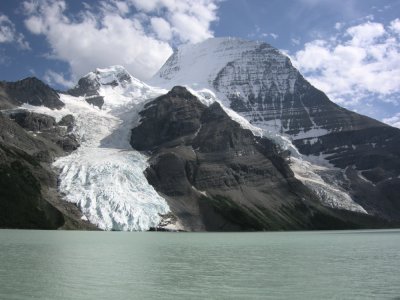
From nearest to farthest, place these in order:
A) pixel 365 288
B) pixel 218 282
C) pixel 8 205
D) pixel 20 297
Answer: pixel 20 297 < pixel 365 288 < pixel 218 282 < pixel 8 205

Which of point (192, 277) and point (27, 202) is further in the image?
point (27, 202)

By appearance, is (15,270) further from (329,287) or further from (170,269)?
(329,287)

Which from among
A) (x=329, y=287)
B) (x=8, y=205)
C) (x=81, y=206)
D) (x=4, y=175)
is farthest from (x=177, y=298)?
(x=81, y=206)

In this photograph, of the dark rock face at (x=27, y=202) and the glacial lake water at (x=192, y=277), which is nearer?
the glacial lake water at (x=192, y=277)

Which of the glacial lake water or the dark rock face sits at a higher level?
the dark rock face

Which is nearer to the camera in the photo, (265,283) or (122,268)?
(265,283)

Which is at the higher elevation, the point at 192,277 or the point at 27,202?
the point at 27,202

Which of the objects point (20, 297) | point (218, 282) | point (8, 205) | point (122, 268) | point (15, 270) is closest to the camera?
point (20, 297)

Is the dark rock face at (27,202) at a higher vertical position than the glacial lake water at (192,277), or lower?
higher

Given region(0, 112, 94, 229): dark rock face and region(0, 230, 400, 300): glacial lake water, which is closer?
region(0, 230, 400, 300): glacial lake water

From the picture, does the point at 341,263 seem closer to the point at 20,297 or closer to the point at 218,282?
the point at 218,282

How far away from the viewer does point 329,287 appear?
40344 mm

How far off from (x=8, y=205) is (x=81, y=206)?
34.2m

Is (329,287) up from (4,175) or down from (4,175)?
down
